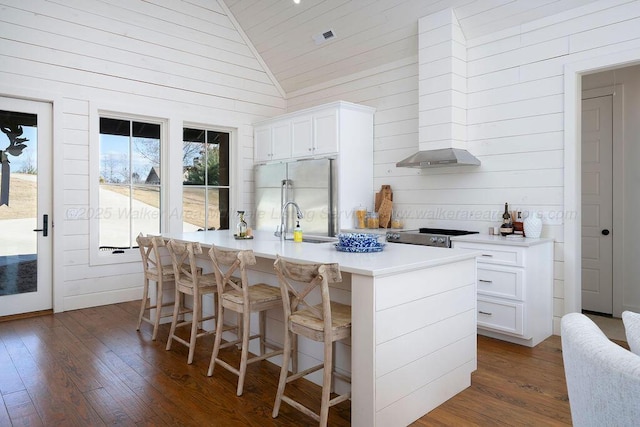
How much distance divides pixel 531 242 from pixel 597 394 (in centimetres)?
269

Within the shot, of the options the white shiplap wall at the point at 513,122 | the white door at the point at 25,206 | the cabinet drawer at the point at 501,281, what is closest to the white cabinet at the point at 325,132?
the white shiplap wall at the point at 513,122

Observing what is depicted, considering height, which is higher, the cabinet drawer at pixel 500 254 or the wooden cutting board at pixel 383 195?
the wooden cutting board at pixel 383 195

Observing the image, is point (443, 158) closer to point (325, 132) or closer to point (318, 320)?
point (325, 132)

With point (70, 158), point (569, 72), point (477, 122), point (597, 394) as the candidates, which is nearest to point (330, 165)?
point (477, 122)

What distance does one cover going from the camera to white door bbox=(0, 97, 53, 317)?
434 cm

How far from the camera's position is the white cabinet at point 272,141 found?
557 centimetres

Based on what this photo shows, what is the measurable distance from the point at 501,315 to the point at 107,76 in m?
4.71

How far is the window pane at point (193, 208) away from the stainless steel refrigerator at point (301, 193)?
2.42 feet

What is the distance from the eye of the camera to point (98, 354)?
10.8 feet

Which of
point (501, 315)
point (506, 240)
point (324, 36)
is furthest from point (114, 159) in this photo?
point (501, 315)

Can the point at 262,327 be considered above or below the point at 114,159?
below

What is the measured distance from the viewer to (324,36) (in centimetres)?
523

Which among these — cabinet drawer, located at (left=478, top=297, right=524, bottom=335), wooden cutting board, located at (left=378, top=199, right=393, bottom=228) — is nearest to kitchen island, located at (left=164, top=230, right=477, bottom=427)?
cabinet drawer, located at (left=478, top=297, right=524, bottom=335)

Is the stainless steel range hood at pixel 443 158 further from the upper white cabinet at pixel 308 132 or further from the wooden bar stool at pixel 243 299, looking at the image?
the wooden bar stool at pixel 243 299
